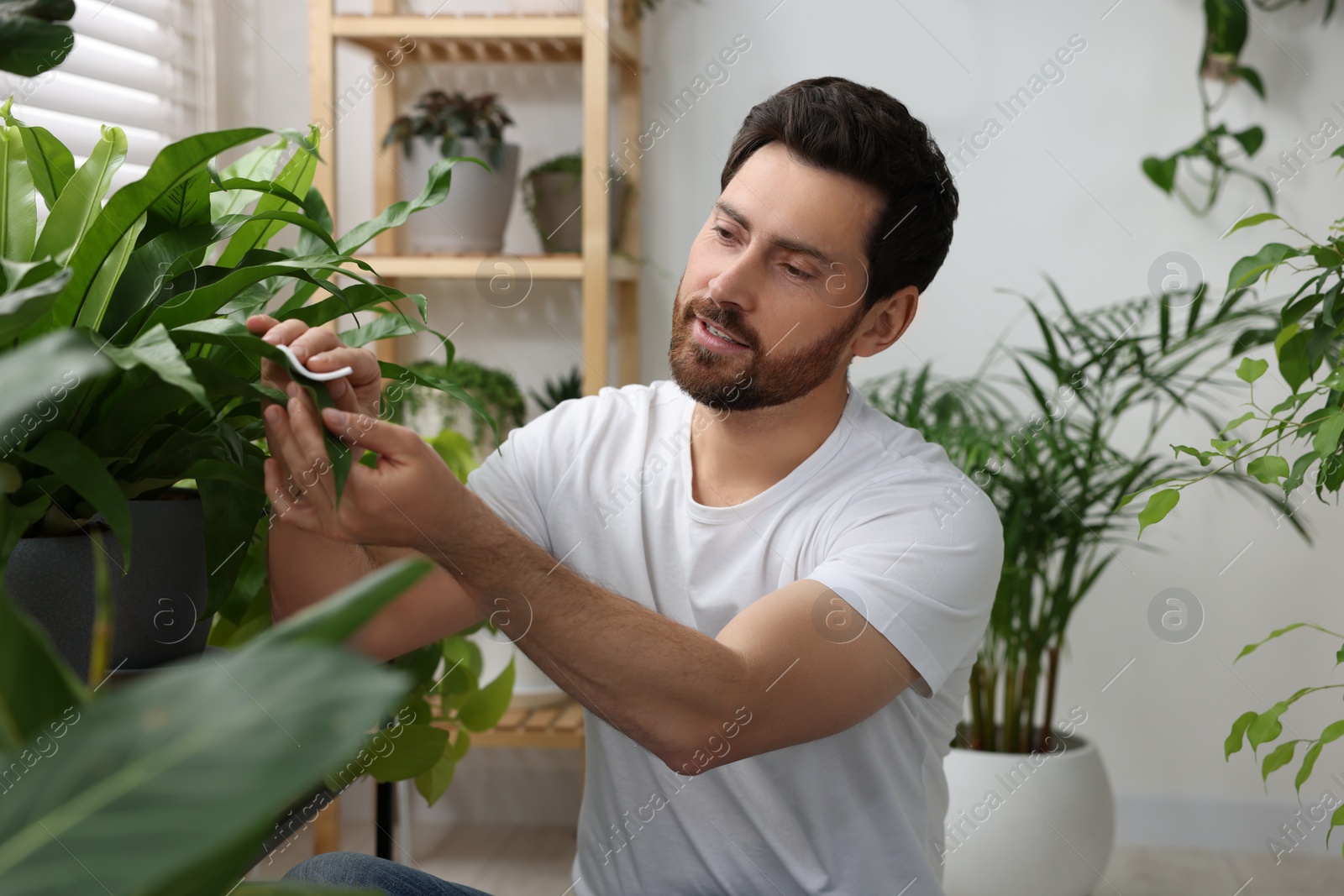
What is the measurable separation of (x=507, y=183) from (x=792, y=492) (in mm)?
1133

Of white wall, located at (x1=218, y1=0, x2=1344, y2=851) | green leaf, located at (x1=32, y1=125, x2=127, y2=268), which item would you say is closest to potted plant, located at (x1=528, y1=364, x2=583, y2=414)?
white wall, located at (x1=218, y1=0, x2=1344, y2=851)

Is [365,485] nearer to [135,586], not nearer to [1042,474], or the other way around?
[135,586]

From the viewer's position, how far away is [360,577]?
3.11 ft

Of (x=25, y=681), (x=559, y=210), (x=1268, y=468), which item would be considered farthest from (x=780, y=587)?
(x=559, y=210)

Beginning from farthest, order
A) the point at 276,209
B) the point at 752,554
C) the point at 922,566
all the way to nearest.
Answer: the point at 752,554 < the point at 922,566 < the point at 276,209

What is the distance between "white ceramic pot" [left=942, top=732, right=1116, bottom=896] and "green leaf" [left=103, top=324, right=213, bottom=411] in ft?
4.96

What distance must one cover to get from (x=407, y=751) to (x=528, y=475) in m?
0.33

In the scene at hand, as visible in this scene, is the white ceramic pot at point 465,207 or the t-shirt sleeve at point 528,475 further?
the white ceramic pot at point 465,207

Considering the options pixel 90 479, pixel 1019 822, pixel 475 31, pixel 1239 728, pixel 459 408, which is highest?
pixel 475 31

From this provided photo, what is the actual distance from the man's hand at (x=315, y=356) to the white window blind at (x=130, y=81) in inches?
42.2

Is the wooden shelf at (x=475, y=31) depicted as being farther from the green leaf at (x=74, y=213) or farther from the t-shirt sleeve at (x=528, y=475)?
the green leaf at (x=74, y=213)

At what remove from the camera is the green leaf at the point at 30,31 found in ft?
1.72

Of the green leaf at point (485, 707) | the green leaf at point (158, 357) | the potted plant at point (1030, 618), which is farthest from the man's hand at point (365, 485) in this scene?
the potted plant at point (1030, 618)

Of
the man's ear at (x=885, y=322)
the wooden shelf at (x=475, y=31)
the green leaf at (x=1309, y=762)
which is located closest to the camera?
the green leaf at (x=1309, y=762)
